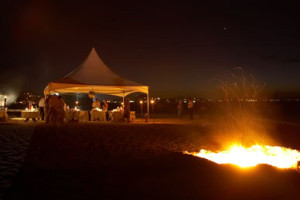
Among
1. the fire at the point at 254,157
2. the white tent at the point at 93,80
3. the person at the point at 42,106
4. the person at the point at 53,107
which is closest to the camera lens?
the fire at the point at 254,157

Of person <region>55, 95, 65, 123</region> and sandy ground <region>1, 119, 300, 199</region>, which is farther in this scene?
person <region>55, 95, 65, 123</region>

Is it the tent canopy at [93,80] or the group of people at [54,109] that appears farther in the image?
the tent canopy at [93,80]

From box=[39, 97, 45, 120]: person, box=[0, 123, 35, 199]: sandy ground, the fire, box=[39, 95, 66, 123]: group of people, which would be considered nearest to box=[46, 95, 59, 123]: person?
box=[39, 95, 66, 123]: group of people

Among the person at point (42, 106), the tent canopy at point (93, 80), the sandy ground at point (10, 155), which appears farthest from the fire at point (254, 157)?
the person at point (42, 106)

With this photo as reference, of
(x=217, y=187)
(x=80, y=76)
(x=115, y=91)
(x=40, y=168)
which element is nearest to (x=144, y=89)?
(x=80, y=76)

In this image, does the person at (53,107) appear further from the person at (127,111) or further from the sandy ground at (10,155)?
the person at (127,111)

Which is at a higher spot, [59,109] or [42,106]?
[42,106]

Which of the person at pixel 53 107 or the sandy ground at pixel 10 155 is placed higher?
the person at pixel 53 107

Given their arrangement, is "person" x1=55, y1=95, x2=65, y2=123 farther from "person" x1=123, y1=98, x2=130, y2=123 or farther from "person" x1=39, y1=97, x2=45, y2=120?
"person" x1=123, y1=98, x2=130, y2=123

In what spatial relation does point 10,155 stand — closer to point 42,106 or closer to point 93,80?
point 93,80

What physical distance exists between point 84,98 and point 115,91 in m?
3.11

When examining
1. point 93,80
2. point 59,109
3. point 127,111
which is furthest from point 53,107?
point 127,111

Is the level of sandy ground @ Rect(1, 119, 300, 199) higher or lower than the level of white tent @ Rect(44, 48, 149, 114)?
lower

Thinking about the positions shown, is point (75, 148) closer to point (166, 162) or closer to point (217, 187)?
point (166, 162)
